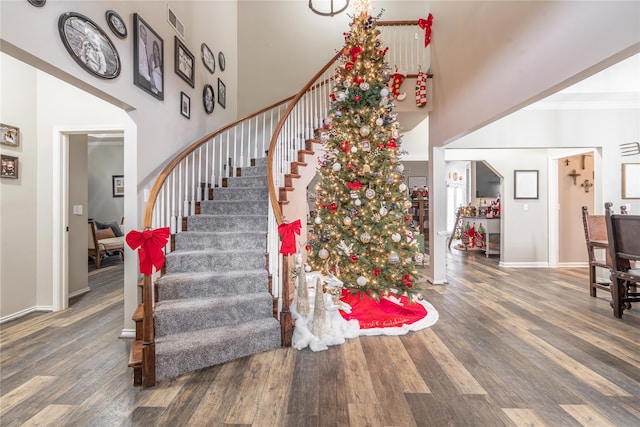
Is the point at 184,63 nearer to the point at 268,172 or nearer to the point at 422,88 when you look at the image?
the point at 268,172

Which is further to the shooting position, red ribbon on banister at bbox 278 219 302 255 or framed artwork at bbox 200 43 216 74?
framed artwork at bbox 200 43 216 74

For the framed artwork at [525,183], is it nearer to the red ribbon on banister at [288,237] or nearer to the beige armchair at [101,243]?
the red ribbon on banister at [288,237]

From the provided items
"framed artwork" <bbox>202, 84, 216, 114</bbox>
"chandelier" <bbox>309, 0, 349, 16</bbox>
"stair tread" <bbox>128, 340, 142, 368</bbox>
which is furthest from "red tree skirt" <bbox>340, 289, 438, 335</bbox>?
"chandelier" <bbox>309, 0, 349, 16</bbox>

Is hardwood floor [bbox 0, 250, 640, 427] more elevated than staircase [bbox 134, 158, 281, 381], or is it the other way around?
staircase [bbox 134, 158, 281, 381]

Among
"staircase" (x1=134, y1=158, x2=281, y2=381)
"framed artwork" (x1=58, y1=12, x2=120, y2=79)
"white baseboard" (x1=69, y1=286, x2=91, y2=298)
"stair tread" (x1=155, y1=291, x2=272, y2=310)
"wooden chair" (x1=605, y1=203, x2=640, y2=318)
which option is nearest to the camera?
"framed artwork" (x1=58, y1=12, x2=120, y2=79)

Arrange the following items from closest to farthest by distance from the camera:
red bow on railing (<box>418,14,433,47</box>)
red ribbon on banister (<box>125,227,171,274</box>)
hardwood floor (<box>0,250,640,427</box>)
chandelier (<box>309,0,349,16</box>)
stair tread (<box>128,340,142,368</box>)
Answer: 1. hardwood floor (<box>0,250,640,427</box>)
2. red ribbon on banister (<box>125,227,171,274</box>)
3. stair tread (<box>128,340,142,368</box>)
4. red bow on railing (<box>418,14,433,47</box>)
5. chandelier (<box>309,0,349,16</box>)

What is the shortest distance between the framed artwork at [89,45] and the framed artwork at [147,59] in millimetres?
274

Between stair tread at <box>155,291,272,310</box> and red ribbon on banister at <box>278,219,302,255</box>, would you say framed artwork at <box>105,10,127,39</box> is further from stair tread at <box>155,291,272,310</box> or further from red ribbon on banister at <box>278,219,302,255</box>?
stair tread at <box>155,291,272,310</box>

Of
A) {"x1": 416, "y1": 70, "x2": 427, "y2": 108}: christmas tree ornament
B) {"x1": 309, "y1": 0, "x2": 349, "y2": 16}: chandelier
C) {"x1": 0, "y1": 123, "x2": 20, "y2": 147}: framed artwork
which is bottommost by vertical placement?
{"x1": 0, "y1": 123, "x2": 20, "y2": 147}: framed artwork

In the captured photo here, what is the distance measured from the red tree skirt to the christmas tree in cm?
13

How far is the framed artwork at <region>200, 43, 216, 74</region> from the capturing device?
4.52 meters

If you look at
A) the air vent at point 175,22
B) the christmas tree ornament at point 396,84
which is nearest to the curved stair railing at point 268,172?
the christmas tree ornament at point 396,84

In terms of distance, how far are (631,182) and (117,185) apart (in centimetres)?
1029

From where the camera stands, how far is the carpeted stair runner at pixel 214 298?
2.25 meters
